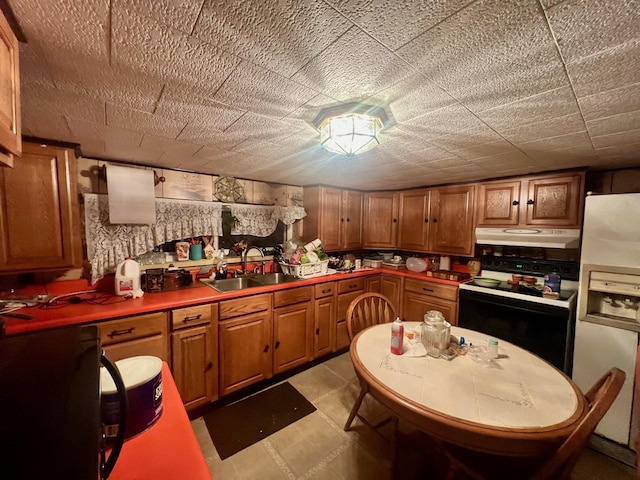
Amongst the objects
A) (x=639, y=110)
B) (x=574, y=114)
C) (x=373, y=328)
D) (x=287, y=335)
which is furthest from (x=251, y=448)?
(x=639, y=110)

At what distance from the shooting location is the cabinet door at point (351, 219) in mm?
3416

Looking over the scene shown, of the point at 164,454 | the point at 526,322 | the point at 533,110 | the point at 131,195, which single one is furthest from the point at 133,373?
the point at 526,322

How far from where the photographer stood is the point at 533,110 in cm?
117

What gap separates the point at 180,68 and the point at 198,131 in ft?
2.03

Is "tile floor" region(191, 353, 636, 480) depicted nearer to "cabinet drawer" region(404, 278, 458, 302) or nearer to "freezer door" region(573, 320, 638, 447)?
"freezer door" region(573, 320, 638, 447)

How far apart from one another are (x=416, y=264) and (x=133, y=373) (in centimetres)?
313

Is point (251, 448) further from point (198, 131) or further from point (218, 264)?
point (198, 131)

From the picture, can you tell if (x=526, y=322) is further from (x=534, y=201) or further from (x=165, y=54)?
(x=165, y=54)

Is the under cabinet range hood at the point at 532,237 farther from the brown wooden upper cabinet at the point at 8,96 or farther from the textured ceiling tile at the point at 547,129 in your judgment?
the brown wooden upper cabinet at the point at 8,96

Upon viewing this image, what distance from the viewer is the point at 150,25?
0.71 meters

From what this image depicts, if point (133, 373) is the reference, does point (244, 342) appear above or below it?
below

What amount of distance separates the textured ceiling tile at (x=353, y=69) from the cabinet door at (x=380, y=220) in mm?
2569

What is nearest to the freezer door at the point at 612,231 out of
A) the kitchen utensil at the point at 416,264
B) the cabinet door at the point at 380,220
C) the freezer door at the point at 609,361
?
the freezer door at the point at 609,361

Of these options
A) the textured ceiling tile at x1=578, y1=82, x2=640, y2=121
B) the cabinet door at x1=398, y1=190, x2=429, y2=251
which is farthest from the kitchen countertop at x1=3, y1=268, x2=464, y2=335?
the textured ceiling tile at x1=578, y1=82, x2=640, y2=121
